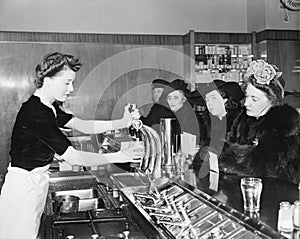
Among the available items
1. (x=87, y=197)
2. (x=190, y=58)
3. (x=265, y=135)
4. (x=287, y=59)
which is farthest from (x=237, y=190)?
(x=287, y=59)

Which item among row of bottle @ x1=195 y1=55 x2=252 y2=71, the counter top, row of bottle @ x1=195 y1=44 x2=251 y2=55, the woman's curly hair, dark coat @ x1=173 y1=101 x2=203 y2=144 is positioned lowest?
the counter top

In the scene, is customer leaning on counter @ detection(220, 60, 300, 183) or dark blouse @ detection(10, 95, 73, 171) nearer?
customer leaning on counter @ detection(220, 60, 300, 183)

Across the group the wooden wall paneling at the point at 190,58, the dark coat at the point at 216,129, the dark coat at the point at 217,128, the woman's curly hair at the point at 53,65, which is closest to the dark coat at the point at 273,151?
the dark coat at the point at 216,129

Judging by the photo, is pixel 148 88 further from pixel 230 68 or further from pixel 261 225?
pixel 261 225

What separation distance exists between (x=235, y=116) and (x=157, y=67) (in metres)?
3.15

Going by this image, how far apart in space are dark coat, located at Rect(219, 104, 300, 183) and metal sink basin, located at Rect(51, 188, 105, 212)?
99 centimetres

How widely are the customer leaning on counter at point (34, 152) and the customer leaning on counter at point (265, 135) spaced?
2.12 feet

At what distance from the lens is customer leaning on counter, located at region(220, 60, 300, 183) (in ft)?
7.99

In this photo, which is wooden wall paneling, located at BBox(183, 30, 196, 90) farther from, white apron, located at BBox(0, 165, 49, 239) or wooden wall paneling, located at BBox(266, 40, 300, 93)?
white apron, located at BBox(0, 165, 49, 239)

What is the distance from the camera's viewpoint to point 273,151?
244 cm

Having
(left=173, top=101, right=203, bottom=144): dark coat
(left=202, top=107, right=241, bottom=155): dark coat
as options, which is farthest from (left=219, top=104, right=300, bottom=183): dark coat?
(left=173, top=101, right=203, bottom=144): dark coat

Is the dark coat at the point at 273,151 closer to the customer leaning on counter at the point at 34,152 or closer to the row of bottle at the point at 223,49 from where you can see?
the customer leaning on counter at the point at 34,152

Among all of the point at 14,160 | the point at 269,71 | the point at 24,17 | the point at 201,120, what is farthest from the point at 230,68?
→ the point at 14,160

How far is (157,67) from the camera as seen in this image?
6477 mm
